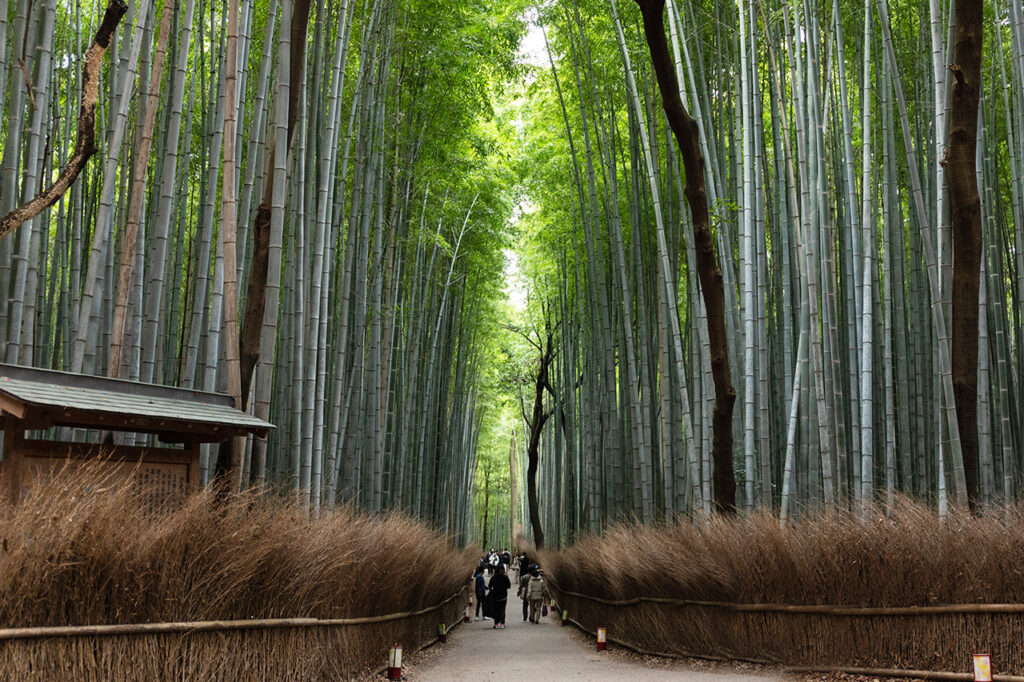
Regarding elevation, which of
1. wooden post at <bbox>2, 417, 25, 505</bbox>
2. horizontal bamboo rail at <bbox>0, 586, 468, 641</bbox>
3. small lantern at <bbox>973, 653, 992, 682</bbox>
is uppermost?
wooden post at <bbox>2, 417, 25, 505</bbox>

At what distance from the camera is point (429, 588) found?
804 cm

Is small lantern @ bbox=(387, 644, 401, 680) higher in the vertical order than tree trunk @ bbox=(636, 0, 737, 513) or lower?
lower

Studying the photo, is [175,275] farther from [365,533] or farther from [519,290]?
[519,290]

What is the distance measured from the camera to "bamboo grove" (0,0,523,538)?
4848 mm

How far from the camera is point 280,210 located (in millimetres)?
5020

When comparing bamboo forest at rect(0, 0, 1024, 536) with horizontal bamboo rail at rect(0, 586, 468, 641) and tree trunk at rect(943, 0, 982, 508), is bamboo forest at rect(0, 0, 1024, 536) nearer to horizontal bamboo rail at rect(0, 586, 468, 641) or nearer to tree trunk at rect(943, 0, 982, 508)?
tree trunk at rect(943, 0, 982, 508)

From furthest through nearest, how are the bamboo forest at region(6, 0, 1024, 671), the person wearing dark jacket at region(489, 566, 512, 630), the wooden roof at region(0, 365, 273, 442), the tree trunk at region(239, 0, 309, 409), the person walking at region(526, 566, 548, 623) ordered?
the person walking at region(526, 566, 548, 623)
the person wearing dark jacket at region(489, 566, 512, 630)
the tree trunk at region(239, 0, 309, 409)
the bamboo forest at region(6, 0, 1024, 671)
the wooden roof at region(0, 365, 273, 442)

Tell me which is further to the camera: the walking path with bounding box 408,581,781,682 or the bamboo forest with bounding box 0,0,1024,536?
the walking path with bounding box 408,581,781,682

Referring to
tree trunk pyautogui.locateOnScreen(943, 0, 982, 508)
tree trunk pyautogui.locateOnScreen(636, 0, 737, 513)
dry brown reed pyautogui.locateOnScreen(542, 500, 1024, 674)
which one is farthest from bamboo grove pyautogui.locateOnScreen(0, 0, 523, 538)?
tree trunk pyautogui.locateOnScreen(943, 0, 982, 508)

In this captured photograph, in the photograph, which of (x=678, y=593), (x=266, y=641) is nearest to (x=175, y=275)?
(x=266, y=641)

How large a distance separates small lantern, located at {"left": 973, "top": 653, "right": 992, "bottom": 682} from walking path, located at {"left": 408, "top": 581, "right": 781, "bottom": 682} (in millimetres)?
1332

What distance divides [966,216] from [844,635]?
7.66 feet

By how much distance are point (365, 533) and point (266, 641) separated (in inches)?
53.8

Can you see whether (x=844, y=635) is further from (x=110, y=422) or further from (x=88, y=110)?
(x=88, y=110)
